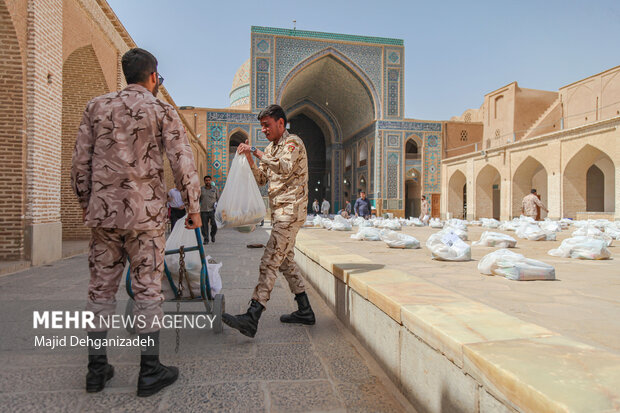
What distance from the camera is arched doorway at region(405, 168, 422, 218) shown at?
23.8m

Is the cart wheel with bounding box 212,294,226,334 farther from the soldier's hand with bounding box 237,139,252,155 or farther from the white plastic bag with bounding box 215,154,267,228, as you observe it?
the soldier's hand with bounding box 237,139,252,155

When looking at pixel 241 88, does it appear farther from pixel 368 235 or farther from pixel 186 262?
pixel 186 262

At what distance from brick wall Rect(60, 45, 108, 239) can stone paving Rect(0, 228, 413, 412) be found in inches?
238

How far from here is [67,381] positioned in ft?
5.72

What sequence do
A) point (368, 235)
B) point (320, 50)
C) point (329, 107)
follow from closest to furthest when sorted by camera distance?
point (368, 235) < point (320, 50) < point (329, 107)

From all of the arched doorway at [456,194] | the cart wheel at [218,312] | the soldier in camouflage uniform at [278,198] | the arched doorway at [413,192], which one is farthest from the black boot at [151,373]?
the arched doorway at [413,192]

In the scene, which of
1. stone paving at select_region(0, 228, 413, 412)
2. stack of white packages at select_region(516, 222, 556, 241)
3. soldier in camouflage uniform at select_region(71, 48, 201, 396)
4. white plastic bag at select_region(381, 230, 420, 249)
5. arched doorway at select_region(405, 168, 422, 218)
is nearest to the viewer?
stone paving at select_region(0, 228, 413, 412)

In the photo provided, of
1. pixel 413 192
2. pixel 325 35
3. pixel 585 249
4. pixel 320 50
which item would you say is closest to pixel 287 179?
pixel 585 249

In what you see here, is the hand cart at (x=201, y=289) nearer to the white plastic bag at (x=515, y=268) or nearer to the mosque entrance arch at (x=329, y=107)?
the white plastic bag at (x=515, y=268)

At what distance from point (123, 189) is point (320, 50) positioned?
72.2 feet

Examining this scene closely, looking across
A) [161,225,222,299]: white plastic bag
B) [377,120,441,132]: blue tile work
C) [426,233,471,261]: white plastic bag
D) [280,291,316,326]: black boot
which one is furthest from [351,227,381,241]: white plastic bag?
[377,120,441,132]: blue tile work

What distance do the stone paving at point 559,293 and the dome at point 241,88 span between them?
28479mm

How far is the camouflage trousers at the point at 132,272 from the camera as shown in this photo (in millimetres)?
1688

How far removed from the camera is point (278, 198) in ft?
8.07
